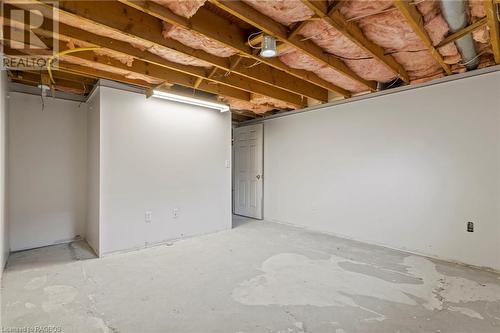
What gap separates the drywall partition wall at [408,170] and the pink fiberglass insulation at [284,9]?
7.68ft

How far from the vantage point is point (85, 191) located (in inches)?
155

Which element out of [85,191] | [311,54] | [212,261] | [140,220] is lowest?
[212,261]

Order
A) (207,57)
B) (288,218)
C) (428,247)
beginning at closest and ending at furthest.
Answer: (207,57)
(428,247)
(288,218)

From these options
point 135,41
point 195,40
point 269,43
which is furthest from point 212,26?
point 135,41

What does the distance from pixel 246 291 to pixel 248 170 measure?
3673mm

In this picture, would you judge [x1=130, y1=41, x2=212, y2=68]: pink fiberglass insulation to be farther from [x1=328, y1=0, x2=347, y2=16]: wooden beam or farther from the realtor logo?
[x1=328, y1=0, x2=347, y2=16]: wooden beam

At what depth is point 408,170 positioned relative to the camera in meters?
3.47

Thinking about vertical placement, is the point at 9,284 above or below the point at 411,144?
below

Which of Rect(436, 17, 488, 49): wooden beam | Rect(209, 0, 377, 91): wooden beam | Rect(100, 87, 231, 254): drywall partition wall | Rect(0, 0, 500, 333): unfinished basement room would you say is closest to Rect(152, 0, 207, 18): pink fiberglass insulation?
Rect(0, 0, 500, 333): unfinished basement room

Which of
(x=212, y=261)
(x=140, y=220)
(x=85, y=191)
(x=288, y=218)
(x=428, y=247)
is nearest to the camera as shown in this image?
(x=212, y=261)

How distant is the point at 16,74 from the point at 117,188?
1.86 m

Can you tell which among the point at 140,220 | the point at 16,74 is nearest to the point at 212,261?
the point at 140,220

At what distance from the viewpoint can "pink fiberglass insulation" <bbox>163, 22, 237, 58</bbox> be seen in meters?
2.17

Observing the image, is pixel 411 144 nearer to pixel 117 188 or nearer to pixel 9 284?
pixel 117 188
